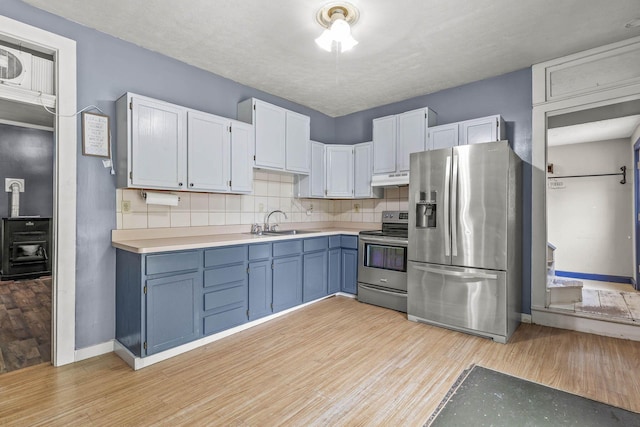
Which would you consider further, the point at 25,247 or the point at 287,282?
the point at 25,247

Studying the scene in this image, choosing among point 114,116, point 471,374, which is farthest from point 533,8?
point 114,116

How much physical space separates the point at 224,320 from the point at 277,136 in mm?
2105

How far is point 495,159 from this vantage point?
2783 millimetres

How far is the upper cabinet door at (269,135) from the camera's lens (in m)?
3.51

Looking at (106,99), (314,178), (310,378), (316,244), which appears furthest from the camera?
(314,178)

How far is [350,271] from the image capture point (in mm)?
4102

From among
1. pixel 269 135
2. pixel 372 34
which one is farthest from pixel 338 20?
pixel 269 135

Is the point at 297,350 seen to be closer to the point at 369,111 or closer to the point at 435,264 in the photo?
the point at 435,264

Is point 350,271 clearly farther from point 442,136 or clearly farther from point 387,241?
point 442,136

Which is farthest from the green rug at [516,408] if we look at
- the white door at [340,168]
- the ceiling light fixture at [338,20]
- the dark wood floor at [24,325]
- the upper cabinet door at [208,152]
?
the white door at [340,168]

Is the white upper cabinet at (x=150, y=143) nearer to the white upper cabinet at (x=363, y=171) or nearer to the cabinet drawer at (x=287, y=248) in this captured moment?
the cabinet drawer at (x=287, y=248)

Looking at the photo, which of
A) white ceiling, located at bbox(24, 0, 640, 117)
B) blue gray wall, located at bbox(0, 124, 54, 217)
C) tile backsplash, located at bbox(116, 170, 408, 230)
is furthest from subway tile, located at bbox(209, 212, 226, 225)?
blue gray wall, located at bbox(0, 124, 54, 217)

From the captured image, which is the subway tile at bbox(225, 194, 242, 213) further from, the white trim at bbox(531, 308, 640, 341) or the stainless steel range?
the white trim at bbox(531, 308, 640, 341)

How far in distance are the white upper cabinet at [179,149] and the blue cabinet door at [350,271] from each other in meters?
1.55
